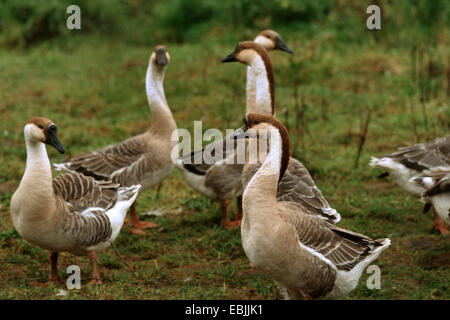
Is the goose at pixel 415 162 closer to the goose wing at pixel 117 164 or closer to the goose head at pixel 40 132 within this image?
the goose wing at pixel 117 164

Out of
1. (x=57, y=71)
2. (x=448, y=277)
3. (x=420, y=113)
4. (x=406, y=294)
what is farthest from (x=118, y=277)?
(x=57, y=71)

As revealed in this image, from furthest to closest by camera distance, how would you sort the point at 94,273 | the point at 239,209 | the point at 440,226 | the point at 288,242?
the point at 239,209 < the point at 440,226 < the point at 94,273 < the point at 288,242

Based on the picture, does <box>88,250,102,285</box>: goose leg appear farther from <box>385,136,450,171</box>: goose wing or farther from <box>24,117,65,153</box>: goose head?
<box>385,136,450,171</box>: goose wing

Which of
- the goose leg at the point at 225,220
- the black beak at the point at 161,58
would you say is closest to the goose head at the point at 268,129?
the goose leg at the point at 225,220

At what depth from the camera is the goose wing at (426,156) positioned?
21.0 ft

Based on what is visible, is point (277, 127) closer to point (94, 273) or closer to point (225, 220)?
point (94, 273)

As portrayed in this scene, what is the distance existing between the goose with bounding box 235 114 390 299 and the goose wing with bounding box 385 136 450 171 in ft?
6.71

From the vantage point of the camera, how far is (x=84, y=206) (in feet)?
17.8

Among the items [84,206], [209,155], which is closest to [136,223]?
[209,155]

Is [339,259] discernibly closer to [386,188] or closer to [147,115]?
[386,188]

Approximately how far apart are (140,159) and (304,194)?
211cm

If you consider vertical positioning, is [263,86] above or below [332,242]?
above

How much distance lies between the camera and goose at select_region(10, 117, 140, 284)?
497 centimetres

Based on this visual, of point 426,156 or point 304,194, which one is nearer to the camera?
point 304,194
